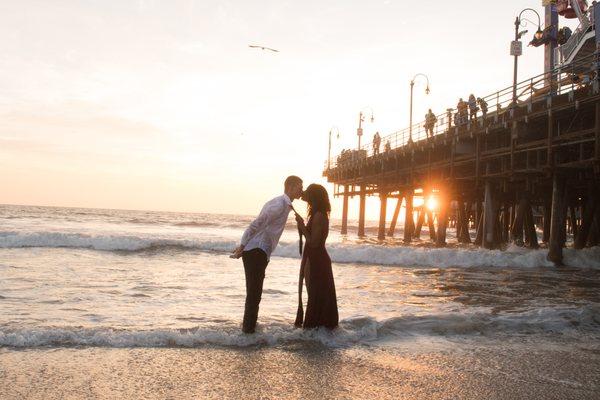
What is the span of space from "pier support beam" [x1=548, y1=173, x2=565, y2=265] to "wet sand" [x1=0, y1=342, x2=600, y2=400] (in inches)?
540

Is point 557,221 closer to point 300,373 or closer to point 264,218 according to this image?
point 264,218

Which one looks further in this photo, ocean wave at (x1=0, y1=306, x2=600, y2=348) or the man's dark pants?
the man's dark pants

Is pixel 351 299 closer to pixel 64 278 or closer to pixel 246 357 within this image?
pixel 246 357

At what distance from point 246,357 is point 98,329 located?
69.5 inches

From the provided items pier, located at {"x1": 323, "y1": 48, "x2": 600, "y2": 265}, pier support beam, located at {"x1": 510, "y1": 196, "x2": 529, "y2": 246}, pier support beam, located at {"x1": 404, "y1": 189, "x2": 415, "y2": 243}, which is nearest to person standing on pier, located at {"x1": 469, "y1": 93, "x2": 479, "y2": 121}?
pier, located at {"x1": 323, "y1": 48, "x2": 600, "y2": 265}

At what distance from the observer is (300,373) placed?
Answer: 13.5 feet

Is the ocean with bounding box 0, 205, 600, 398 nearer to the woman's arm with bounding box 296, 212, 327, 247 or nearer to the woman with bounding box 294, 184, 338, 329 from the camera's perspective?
the woman with bounding box 294, 184, 338, 329

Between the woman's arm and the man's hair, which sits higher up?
the man's hair

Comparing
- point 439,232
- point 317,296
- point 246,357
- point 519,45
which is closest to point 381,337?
point 317,296

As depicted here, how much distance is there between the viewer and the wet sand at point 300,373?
365 cm

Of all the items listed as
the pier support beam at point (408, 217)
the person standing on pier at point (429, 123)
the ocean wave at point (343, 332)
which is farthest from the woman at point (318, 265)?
the pier support beam at point (408, 217)

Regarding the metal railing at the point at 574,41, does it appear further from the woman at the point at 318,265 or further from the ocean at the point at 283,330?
the woman at the point at 318,265

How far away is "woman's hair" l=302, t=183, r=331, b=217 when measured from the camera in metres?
5.52

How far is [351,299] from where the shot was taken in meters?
8.83
